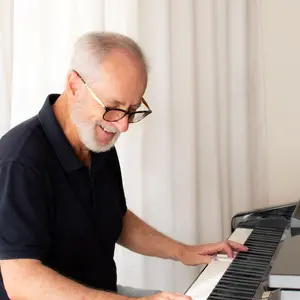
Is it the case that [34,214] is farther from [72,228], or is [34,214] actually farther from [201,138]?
[201,138]

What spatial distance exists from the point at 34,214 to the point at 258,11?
1.37m

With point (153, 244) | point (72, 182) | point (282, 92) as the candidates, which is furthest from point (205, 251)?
point (282, 92)

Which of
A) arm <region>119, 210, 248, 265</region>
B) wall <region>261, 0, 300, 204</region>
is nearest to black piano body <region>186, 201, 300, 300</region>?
arm <region>119, 210, 248, 265</region>

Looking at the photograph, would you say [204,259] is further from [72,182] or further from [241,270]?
[72,182]

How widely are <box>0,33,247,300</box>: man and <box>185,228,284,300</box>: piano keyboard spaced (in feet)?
0.17

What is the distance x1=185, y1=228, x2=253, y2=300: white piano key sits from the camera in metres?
1.16

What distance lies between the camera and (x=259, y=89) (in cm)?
224

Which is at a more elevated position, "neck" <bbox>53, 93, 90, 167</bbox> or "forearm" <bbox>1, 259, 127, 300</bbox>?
"neck" <bbox>53, 93, 90, 167</bbox>

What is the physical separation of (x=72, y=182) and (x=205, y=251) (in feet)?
1.32

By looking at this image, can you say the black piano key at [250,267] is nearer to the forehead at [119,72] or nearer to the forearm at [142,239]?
the forearm at [142,239]

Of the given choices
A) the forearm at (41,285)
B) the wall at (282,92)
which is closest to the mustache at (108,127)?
the forearm at (41,285)

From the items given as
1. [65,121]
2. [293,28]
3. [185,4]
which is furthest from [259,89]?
[65,121]

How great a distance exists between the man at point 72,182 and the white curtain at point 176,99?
11.2 inches

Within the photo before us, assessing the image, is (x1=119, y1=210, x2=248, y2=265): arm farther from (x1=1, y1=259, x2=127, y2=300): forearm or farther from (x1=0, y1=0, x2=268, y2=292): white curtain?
(x1=1, y1=259, x2=127, y2=300): forearm
